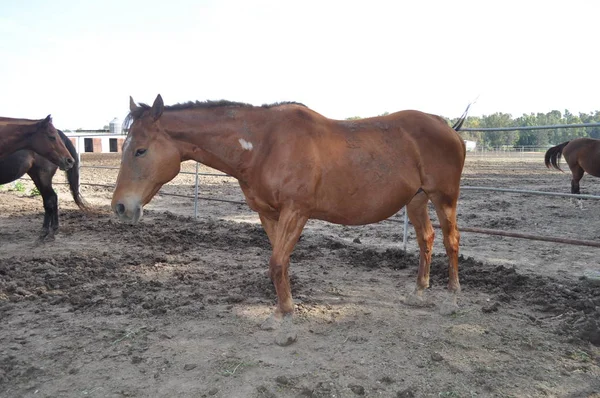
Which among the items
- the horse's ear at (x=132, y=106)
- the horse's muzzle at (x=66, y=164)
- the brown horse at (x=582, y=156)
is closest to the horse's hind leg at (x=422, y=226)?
the horse's ear at (x=132, y=106)

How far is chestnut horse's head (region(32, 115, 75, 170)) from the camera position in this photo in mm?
5699

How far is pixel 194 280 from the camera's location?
439 centimetres

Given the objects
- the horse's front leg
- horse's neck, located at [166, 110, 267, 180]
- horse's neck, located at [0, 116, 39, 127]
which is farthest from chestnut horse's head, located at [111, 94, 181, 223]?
horse's neck, located at [0, 116, 39, 127]

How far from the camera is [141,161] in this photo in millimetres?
2977

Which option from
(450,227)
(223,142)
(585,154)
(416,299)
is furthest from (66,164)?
(585,154)

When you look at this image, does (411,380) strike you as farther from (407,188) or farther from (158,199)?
(158,199)

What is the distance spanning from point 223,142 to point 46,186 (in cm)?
478

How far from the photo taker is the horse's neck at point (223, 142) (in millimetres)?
3137

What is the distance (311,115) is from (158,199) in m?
8.48

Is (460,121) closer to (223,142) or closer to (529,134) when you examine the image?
A: (223,142)

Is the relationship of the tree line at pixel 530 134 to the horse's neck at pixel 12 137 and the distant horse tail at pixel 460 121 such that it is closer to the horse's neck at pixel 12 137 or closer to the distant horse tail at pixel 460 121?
the distant horse tail at pixel 460 121

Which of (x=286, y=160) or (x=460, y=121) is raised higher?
(x=460, y=121)

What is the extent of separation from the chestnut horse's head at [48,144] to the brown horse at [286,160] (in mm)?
3526

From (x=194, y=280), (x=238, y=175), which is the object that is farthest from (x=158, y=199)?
(x=238, y=175)
